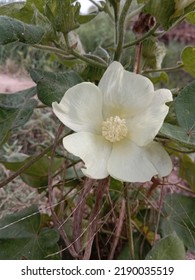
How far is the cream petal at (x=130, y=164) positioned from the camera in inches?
17.8

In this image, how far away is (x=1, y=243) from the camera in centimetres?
60

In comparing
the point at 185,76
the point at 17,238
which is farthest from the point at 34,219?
the point at 185,76

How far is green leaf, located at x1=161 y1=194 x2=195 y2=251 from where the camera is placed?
63cm

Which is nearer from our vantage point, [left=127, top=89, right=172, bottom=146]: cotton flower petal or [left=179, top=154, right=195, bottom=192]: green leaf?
[left=127, top=89, right=172, bottom=146]: cotton flower petal

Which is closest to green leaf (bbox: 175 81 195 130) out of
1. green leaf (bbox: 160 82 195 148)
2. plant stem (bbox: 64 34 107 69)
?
green leaf (bbox: 160 82 195 148)

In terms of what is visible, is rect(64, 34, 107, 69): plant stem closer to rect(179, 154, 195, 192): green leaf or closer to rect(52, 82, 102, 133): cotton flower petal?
rect(52, 82, 102, 133): cotton flower petal

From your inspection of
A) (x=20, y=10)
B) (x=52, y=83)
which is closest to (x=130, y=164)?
(x=52, y=83)

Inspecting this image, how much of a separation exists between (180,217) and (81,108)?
26 cm

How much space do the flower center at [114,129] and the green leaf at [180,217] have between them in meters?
0.21

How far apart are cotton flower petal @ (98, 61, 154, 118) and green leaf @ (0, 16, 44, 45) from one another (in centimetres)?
8

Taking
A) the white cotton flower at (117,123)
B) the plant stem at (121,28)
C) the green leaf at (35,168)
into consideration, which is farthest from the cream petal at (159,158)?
the green leaf at (35,168)

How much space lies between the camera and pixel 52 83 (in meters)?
0.53
